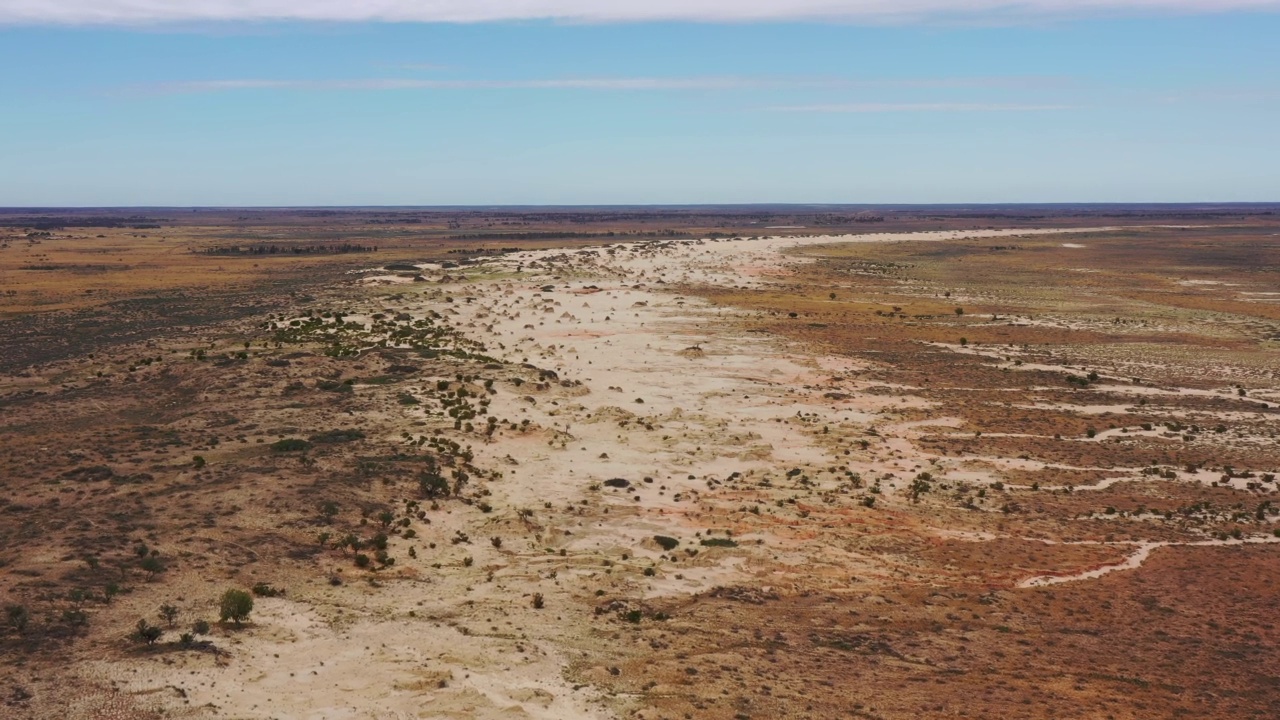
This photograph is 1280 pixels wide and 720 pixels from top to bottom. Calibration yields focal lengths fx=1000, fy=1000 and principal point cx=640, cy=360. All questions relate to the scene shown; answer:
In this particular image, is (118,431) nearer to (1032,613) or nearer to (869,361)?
(1032,613)

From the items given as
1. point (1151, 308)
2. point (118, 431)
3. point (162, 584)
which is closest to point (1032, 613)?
point (162, 584)

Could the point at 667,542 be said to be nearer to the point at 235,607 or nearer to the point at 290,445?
the point at 235,607

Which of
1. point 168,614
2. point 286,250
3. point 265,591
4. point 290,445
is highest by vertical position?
point 286,250

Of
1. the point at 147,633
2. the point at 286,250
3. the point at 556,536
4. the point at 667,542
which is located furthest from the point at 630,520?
the point at 286,250

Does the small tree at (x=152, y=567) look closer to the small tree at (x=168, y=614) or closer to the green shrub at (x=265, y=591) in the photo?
the green shrub at (x=265, y=591)

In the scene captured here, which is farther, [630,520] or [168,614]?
[630,520]

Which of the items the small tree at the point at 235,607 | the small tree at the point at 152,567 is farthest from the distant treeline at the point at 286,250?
the small tree at the point at 235,607
